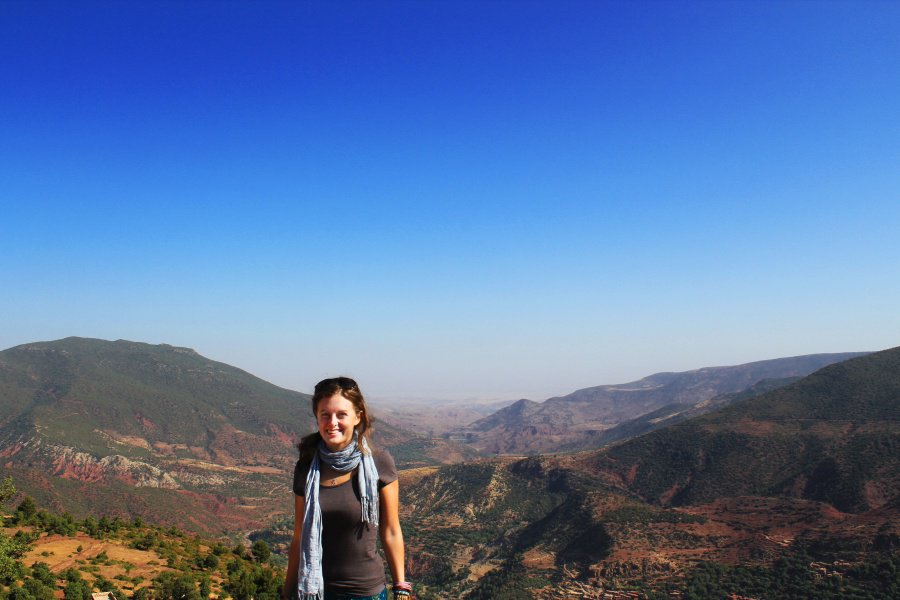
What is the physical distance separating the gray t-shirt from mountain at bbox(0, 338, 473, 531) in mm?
90761

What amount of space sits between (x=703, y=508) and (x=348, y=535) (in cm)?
7926

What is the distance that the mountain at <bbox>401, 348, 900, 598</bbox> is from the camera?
50094 mm

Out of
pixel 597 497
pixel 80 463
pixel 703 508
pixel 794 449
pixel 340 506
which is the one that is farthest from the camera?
pixel 80 463

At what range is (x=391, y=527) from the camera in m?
4.70

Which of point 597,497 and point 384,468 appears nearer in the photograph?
point 384,468

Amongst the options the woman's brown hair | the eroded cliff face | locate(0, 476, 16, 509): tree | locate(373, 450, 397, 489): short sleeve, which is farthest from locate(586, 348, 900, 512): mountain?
the eroded cliff face

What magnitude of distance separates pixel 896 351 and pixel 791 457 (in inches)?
1794

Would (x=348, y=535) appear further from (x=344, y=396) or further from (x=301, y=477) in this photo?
(x=344, y=396)

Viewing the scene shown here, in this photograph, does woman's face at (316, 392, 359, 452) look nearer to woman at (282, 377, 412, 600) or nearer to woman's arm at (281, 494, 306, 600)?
woman at (282, 377, 412, 600)

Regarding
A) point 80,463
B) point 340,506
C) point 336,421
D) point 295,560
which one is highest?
point 336,421

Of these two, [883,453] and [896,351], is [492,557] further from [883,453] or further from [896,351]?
[896,351]

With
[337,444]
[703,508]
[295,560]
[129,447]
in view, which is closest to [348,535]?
[295,560]

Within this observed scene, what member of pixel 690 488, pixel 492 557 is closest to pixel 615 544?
pixel 492 557

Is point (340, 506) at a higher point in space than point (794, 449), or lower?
higher
